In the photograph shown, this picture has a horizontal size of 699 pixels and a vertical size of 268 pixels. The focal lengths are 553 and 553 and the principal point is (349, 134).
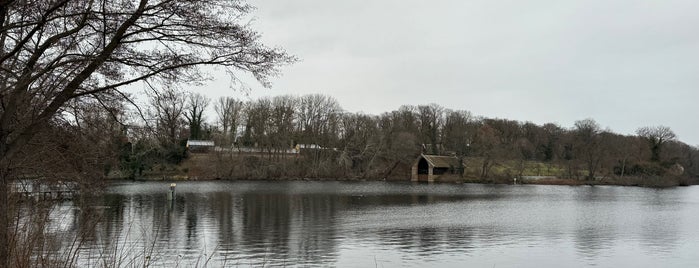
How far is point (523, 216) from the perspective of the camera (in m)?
31.7

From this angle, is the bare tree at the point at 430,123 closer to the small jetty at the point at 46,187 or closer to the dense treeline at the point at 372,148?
the dense treeline at the point at 372,148

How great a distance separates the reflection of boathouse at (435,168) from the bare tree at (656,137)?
90.7 ft

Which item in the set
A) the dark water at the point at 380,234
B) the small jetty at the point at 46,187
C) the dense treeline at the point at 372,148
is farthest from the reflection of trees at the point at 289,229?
the dense treeline at the point at 372,148

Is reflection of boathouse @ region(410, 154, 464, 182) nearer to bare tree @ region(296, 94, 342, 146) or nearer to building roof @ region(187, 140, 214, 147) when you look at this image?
bare tree @ region(296, 94, 342, 146)

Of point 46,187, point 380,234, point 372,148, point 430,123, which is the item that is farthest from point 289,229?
point 430,123

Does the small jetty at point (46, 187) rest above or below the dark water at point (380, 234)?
above

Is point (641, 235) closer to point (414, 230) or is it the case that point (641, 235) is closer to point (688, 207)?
point (414, 230)

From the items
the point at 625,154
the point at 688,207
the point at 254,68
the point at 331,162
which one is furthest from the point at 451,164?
the point at 254,68

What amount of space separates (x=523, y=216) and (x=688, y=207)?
56.6 ft

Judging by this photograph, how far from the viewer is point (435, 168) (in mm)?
83312

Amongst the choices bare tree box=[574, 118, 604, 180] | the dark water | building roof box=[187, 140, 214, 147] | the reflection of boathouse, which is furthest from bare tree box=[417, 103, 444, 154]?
the dark water

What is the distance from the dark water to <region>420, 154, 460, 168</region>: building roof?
45803mm

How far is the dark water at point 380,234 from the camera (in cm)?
1687

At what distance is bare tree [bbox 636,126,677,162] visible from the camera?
80.5m
